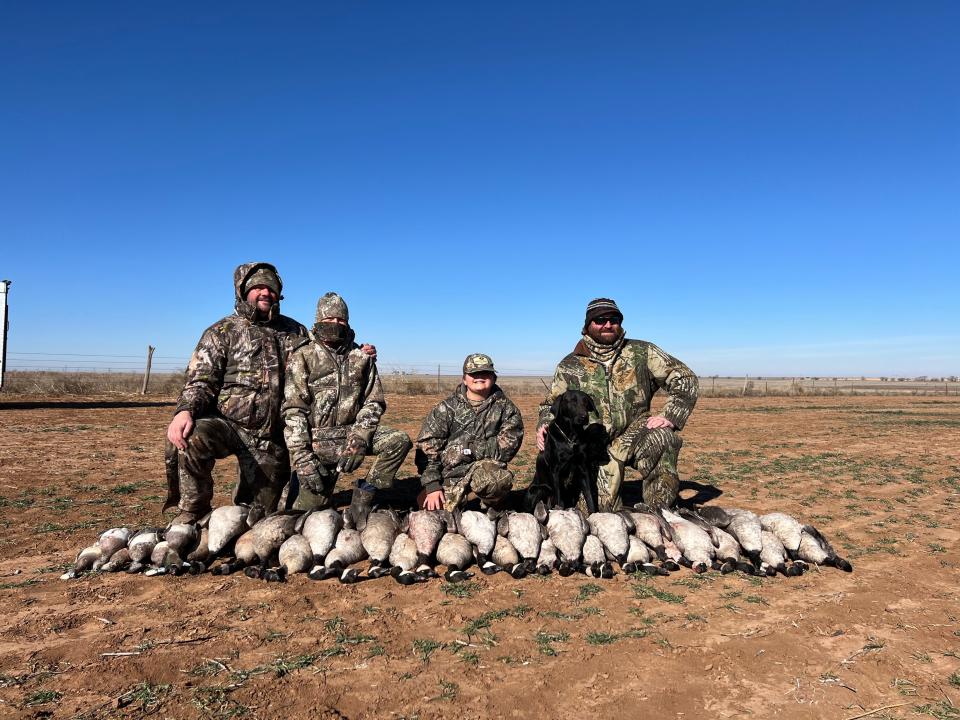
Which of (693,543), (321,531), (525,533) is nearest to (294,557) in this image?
(321,531)

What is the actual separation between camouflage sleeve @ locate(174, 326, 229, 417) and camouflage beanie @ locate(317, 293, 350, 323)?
1058 mm

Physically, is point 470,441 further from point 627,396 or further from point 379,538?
point 627,396

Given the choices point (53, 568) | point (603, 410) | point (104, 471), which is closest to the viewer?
point (53, 568)

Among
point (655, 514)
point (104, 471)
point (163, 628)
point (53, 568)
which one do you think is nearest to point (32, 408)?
point (104, 471)

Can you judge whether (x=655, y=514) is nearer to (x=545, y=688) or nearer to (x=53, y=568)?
(x=545, y=688)

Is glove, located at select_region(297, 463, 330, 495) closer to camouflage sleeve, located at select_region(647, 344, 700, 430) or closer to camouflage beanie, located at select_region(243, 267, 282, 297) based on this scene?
camouflage beanie, located at select_region(243, 267, 282, 297)

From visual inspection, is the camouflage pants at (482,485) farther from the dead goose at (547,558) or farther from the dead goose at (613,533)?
the dead goose at (613,533)

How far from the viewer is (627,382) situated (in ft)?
23.5

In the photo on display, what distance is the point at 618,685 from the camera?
353 centimetres

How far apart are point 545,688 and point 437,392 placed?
30.4m

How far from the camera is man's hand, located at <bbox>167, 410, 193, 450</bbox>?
229 inches

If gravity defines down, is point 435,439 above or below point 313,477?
above

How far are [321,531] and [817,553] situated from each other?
468 cm

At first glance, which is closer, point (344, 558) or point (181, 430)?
point (344, 558)
